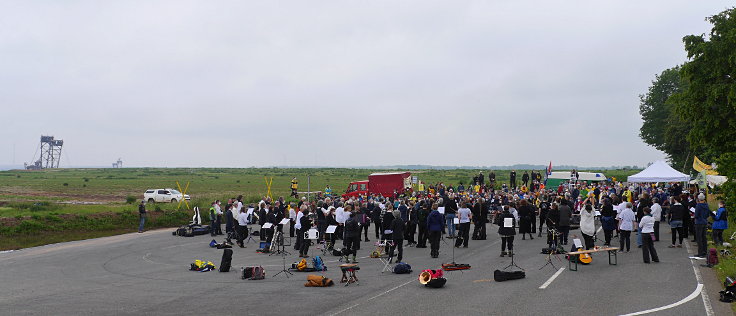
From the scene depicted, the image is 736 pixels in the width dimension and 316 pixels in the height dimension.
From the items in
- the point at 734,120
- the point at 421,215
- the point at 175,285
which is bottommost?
the point at 175,285

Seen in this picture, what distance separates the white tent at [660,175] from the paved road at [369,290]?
1484cm

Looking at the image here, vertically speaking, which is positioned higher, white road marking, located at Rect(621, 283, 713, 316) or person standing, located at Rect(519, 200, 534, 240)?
person standing, located at Rect(519, 200, 534, 240)

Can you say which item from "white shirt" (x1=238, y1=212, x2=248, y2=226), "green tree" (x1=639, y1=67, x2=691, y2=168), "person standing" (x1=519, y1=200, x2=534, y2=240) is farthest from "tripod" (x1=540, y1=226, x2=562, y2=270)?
"green tree" (x1=639, y1=67, x2=691, y2=168)

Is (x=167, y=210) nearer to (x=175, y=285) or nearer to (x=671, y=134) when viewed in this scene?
(x=175, y=285)

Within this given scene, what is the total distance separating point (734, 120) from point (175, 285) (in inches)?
1044

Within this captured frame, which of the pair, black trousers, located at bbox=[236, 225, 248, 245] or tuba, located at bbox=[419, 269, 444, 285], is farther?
black trousers, located at bbox=[236, 225, 248, 245]

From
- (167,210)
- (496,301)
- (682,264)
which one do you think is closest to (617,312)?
(496,301)

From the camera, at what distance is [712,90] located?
2627 centimetres

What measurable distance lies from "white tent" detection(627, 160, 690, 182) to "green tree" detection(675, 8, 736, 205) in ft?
9.88

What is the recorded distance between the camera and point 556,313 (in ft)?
33.8

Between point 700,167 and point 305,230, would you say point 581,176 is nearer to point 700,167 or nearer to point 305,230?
point 700,167

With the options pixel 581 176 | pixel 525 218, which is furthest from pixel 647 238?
pixel 581 176

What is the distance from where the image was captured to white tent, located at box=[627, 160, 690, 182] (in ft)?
103

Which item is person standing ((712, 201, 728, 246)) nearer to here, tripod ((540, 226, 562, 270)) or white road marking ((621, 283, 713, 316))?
tripod ((540, 226, 562, 270))
